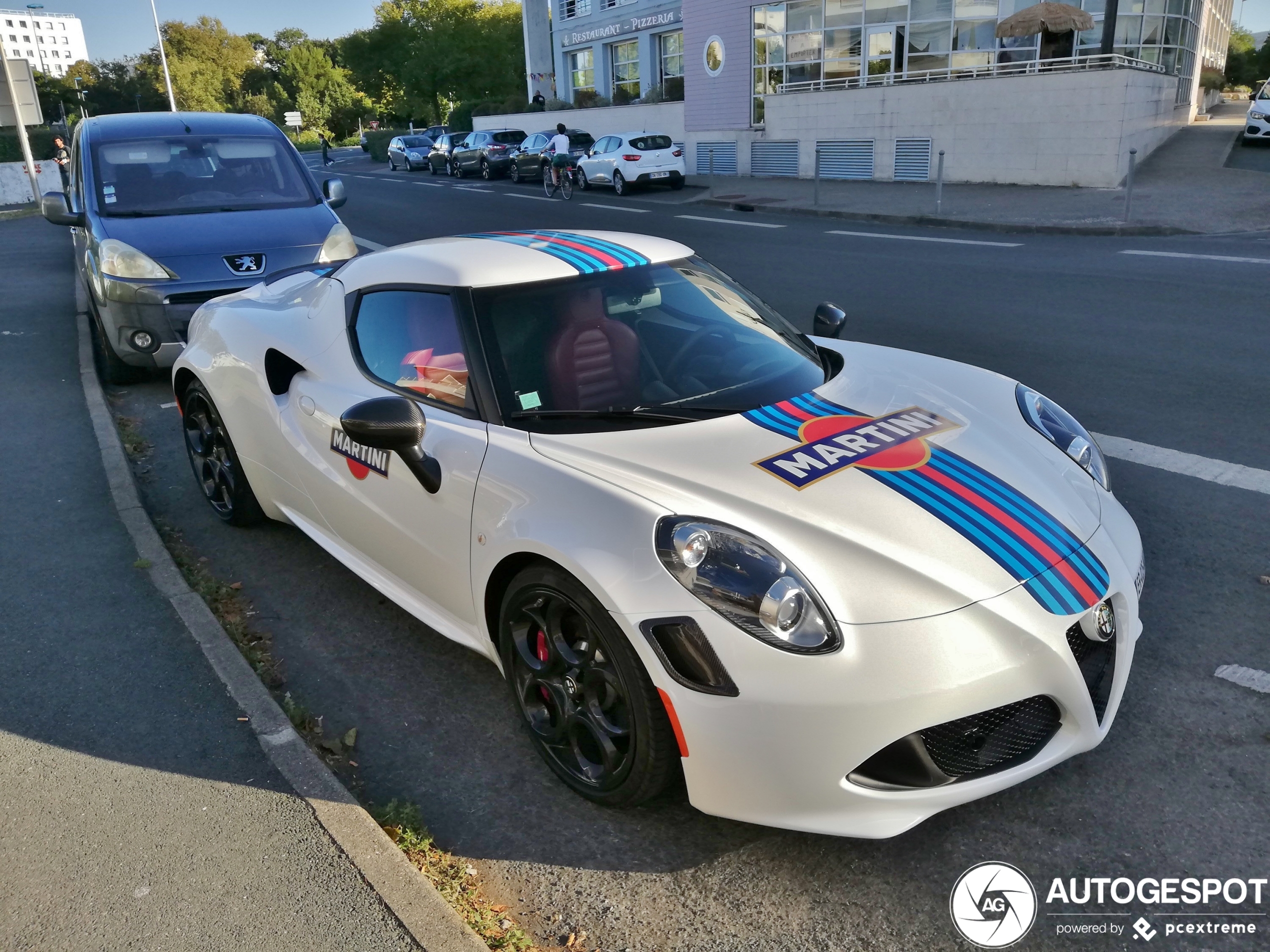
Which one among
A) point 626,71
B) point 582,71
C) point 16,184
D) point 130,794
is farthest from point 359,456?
point 582,71

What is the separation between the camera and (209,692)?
342 centimetres

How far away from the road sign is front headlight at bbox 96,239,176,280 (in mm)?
21428

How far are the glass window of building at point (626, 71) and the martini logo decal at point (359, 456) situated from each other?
36.6m

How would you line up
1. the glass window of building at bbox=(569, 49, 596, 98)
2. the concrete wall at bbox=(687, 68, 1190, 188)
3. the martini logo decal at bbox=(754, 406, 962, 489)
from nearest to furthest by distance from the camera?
the martini logo decal at bbox=(754, 406, 962, 489) → the concrete wall at bbox=(687, 68, 1190, 188) → the glass window of building at bbox=(569, 49, 596, 98)

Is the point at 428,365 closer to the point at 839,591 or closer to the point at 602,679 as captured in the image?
the point at 602,679

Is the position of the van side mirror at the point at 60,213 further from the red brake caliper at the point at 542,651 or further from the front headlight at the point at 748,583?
the front headlight at the point at 748,583

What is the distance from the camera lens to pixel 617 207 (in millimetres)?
21328

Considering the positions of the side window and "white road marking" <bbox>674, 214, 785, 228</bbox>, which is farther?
"white road marking" <bbox>674, 214, 785, 228</bbox>

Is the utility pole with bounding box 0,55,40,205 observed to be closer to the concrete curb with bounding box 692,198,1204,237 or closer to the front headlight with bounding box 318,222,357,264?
the concrete curb with bounding box 692,198,1204,237

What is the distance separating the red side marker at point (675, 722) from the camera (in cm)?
245

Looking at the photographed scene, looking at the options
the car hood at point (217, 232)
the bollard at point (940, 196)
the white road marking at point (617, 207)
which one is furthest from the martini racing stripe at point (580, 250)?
the white road marking at point (617, 207)

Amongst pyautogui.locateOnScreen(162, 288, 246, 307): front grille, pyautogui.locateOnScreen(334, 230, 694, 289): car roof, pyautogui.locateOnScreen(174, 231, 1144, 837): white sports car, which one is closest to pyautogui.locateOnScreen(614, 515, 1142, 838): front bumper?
pyautogui.locateOnScreen(174, 231, 1144, 837): white sports car

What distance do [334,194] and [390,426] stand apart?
244 inches

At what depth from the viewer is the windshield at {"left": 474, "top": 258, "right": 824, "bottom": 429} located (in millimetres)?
3180
